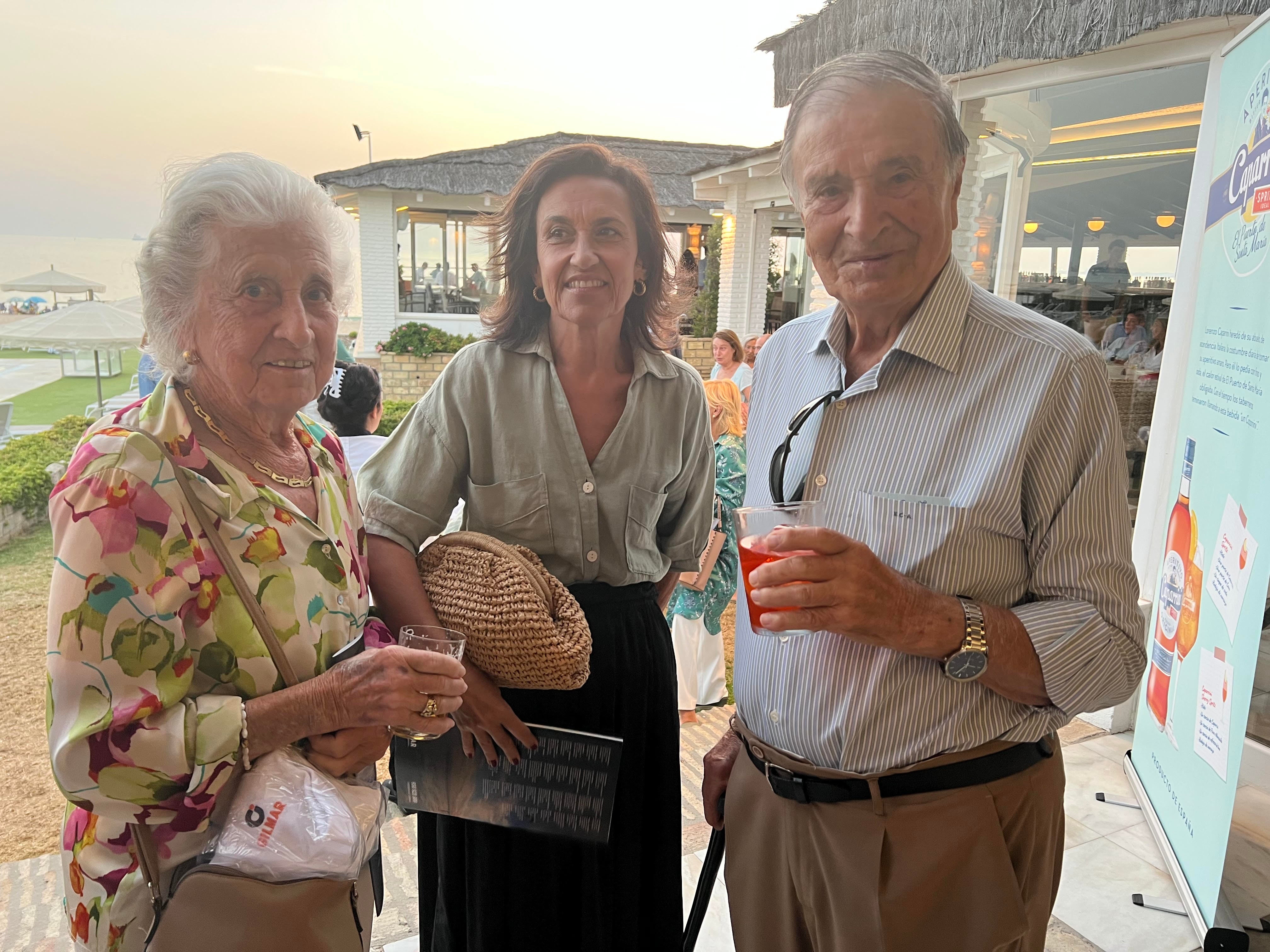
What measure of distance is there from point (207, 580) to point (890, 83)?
1287 millimetres

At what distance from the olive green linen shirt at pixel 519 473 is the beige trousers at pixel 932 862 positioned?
0.58 meters

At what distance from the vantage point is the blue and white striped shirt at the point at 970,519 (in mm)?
1161

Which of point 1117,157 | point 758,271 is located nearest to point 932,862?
point 1117,157

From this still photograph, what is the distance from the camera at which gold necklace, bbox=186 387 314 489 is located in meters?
1.23

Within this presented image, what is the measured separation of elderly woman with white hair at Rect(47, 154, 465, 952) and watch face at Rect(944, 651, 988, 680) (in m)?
0.75

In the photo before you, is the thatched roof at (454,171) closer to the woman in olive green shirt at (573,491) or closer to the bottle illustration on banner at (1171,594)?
the bottle illustration on banner at (1171,594)

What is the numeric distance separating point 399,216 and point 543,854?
13.3 m

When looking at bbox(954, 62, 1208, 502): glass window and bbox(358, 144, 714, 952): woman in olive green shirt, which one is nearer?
bbox(358, 144, 714, 952): woman in olive green shirt

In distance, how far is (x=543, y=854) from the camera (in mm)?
1715

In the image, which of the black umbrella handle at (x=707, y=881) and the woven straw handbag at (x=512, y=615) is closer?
the woven straw handbag at (x=512, y=615)

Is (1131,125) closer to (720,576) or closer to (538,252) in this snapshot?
(720,576)

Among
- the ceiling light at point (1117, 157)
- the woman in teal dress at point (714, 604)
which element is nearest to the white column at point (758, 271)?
the ceiling light at point (1117, 157)

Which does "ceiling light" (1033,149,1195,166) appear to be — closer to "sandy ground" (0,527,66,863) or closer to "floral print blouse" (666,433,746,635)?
"floral print blouse" (666,433,746,635)

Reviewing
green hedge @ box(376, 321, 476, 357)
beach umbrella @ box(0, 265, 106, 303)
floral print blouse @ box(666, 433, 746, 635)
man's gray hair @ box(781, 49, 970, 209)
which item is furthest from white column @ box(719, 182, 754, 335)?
man's gray hair @ box(781, 49, 970, 209)
